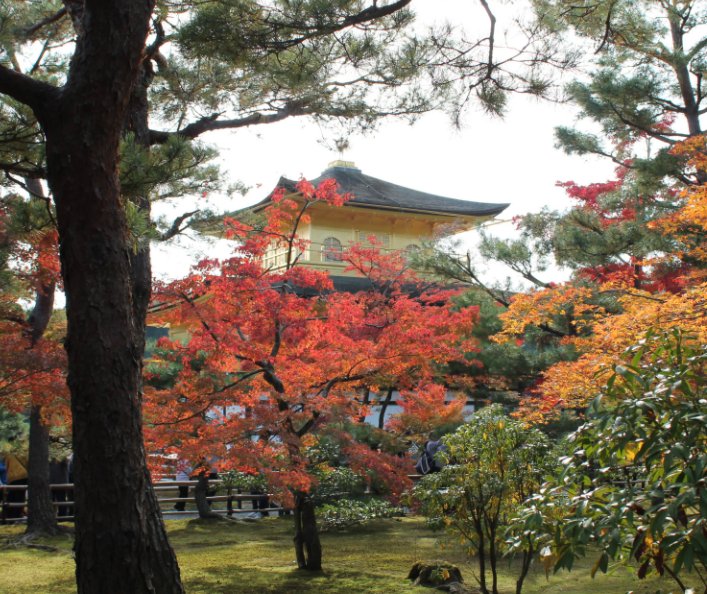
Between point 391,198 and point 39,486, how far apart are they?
11.2 metres

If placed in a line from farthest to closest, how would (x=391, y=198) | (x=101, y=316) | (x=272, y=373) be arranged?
(x=391, y=198) → (x=272, y=373) → (x=101, y=316)

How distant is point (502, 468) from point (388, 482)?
1.89m

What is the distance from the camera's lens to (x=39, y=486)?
29.5ft

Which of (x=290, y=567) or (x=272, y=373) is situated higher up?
(x=272, y=373)

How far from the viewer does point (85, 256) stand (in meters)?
3.43

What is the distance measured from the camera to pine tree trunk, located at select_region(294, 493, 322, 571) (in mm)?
6750

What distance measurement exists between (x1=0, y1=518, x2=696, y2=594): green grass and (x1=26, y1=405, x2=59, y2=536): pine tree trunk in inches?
10.4

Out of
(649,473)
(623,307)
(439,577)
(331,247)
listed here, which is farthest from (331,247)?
(649,473)

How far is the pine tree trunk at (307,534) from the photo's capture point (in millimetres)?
6750

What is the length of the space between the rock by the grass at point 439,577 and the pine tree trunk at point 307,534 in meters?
0.93

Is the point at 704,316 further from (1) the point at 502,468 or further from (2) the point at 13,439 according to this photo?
(2) the point at 13,439

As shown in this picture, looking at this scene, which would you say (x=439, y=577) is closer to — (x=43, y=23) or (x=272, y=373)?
(x=272, y=373)

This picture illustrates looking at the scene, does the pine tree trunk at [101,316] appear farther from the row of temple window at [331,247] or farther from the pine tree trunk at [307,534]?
the row of temple window at [331,247]

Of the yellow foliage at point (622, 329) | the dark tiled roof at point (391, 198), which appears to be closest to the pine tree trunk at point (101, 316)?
the yellow foliage at point (622, 329)
